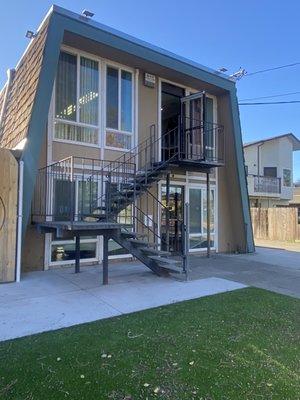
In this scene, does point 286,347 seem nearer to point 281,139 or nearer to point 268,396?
point 268,396

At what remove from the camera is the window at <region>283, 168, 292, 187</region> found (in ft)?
95.9

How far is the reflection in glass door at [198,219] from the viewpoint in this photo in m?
11.2

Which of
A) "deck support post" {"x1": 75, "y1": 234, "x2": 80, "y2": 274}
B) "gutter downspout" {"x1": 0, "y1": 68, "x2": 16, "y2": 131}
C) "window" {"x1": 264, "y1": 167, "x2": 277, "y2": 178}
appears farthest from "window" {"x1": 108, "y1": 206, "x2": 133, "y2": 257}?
"window" {"x1": 264, "y1": 167, "x2": 277, "y2": 178}

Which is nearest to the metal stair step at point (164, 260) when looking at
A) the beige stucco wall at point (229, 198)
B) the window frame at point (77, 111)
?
the window frame at point (77, 111)

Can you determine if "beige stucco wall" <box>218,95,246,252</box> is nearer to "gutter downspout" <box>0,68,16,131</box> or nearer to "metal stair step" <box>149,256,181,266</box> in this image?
"metal stair step" <box>149,256,181,266</box>

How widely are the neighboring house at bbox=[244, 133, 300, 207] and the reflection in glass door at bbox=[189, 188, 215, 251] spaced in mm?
16912

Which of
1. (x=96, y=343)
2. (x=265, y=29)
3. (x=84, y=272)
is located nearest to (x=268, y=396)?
(x=96, y=343)

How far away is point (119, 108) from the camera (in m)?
9.69

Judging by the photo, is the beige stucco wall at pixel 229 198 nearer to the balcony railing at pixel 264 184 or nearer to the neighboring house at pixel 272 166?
the balcony railing at pixel 264 184

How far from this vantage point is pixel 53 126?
27.5 feet

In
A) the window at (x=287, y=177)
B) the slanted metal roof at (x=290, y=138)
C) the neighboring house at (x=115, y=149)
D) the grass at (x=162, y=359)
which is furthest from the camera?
the window at (x=287, y=177)

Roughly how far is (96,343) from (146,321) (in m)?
0.94

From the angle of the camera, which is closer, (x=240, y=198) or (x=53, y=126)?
(x=53, y=126)

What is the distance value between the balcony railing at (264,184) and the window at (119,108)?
58.8 ft
